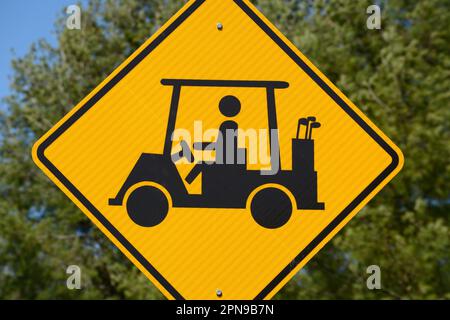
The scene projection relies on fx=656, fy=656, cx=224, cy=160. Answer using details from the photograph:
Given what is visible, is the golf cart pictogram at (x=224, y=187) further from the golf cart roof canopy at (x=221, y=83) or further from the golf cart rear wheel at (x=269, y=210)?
the golf cart roof canopy at (x=221, y=83)

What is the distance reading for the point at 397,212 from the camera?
12.0 m

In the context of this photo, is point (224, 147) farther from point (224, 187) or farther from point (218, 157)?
point (224, 187)

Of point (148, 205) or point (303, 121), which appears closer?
point (148, 205)

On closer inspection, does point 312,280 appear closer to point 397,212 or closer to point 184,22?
point 397,212

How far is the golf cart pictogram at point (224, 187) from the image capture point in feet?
9.08

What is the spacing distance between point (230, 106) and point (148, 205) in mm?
564

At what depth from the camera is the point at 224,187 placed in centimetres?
278

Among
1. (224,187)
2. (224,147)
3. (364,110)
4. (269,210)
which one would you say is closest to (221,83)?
(224,147)

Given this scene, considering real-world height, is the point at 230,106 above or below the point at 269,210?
above

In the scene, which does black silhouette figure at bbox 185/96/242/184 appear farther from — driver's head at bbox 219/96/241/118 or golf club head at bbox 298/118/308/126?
golf club head at bbox 298/118/308/126

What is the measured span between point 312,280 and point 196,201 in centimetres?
1048

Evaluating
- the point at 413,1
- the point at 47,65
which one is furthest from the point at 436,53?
the point at 47,65

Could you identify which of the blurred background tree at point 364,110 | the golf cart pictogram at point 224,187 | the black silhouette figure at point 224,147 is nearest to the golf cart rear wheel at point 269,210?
the golf cart pictogram at point 224,187

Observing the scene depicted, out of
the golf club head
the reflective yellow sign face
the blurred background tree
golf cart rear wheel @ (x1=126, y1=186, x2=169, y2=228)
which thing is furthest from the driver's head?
the blurred background tree
